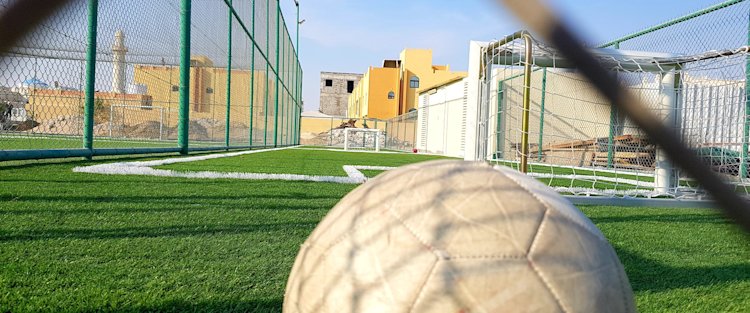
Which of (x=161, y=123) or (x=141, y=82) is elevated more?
(x=141, y=82)

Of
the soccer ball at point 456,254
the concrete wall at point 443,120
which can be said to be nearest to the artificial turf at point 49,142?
the soccer ball at point 456,254

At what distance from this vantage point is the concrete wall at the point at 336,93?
206 ft

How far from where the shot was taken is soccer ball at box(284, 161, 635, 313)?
40.4 inches

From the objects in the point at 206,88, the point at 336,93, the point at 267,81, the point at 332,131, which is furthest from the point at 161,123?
the point at 336,93

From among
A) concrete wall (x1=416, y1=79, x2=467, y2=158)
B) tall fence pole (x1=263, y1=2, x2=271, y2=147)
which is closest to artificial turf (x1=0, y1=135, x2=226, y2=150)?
tall fence pole (x1=263, y1=2, x2=271, y2=147)

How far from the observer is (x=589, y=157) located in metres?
12.2

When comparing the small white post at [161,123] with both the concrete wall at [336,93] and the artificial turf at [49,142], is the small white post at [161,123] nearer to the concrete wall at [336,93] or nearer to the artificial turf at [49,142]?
the artificial turf at [49,142]

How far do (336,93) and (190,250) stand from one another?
203ft

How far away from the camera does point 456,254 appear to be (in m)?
1.06

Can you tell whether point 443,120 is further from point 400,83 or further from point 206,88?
point 400,83

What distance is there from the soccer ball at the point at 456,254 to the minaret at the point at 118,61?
628 cm

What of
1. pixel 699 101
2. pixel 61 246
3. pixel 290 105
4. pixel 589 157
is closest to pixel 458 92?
pixel 290 105

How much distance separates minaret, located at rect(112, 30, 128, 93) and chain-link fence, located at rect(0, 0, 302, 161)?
0.05ft

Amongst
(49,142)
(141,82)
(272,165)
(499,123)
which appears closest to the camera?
(49,142)
